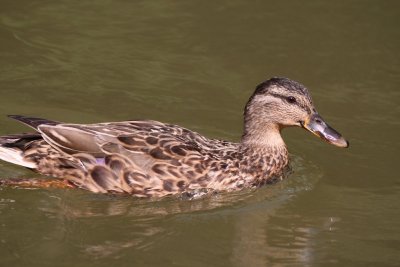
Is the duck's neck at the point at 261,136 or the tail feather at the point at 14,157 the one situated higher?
the duck's neck at the point at 261,136

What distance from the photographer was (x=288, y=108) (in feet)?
28.9

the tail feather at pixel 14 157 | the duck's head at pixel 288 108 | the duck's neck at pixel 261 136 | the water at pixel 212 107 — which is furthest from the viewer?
the duck's neck at pixel 261 136

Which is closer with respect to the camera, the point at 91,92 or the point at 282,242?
the point at 282,242

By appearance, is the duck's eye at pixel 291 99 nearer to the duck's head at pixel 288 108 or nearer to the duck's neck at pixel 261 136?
the duck's head at pixel 288 108

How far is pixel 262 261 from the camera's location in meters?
7.23

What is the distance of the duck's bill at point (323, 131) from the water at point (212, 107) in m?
0.48

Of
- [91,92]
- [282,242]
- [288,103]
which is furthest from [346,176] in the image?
[91,92]

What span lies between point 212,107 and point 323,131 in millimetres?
1919

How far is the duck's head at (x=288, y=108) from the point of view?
345 inches

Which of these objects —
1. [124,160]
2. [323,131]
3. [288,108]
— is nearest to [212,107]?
[288,108]

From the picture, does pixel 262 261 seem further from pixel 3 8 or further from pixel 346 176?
pixel 3 8

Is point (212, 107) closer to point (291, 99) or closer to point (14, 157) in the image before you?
point (291, 99)

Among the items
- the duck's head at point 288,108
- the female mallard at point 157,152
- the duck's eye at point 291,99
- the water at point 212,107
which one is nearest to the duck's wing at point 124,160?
the female mallard at point 157,152

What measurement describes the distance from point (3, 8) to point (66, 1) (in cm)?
89
